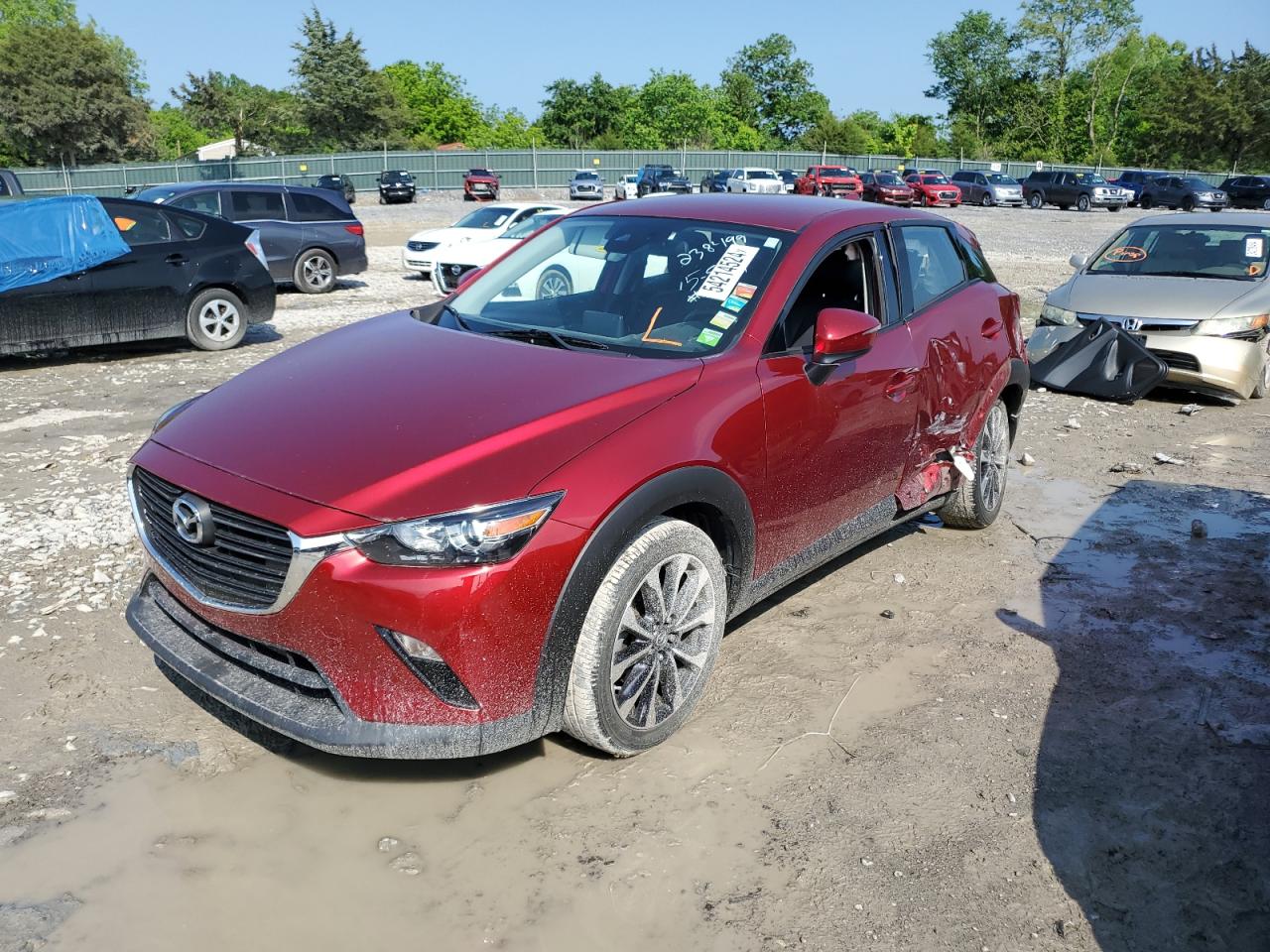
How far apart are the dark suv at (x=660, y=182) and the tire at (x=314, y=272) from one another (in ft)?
85.0

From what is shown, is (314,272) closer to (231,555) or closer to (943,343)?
(943,343)

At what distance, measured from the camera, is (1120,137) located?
271 ft

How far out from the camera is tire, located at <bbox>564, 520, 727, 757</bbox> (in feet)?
10.0

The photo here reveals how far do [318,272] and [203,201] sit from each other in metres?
1.74

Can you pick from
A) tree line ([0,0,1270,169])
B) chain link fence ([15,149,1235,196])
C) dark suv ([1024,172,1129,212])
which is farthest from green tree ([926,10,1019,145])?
dark suv ([1024,172,1129,212])

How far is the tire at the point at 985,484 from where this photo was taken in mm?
5473

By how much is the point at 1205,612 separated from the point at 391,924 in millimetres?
3903

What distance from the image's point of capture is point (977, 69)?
300 ft

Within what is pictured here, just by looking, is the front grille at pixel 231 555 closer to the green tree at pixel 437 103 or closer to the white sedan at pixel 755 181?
the white sedan at pixel 755 181

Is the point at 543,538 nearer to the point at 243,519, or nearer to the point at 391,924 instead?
the point at 243,519

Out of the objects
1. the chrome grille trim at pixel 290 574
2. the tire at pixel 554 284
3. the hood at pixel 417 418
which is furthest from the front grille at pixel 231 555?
the tire at pixel 554 284

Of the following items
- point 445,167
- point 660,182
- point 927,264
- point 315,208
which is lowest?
point 927,264

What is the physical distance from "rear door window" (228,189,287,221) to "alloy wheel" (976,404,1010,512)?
11982mm

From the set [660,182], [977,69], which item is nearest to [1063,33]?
[977,69]
